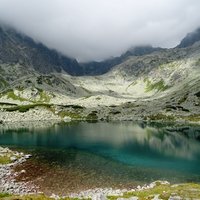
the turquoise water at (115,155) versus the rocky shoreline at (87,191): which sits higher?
the rocky shoreline at (87,191)

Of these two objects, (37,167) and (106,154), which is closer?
(37,167)

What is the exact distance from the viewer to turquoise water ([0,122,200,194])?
7206 centimetres

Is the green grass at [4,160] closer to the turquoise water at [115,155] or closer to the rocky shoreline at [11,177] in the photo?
the rocky shoreline at [11,177]

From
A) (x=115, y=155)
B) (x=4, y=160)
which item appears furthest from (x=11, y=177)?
(x=115, y=155)

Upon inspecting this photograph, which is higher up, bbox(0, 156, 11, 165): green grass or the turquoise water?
bbox(0, 156, 11, 165): green grass

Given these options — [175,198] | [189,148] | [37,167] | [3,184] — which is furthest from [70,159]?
[175,198]

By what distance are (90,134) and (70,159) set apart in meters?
63.7

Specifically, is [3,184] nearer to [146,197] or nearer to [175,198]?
[146,197]

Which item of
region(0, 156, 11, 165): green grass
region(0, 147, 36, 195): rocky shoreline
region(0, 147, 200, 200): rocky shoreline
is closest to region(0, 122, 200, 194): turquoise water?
region(0, 147, 36, 195): rocky shoreline

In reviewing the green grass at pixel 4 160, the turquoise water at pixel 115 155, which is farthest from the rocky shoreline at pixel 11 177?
the turquoise water at pixel 115 155

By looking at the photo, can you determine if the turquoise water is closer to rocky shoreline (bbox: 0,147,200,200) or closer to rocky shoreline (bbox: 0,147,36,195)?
rocky shoreline (bbox: 0,147,36,195)

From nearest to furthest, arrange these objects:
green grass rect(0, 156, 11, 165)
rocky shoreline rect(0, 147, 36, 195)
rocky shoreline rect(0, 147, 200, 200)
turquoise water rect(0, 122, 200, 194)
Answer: rocky shoreline rect(0, 147, 200, 200) < rocky shoreline rect(0, 147, 36, 195) < turquoise water rect(0, 122, 200, 194) < green grass rect(0, 156, 11, 165)

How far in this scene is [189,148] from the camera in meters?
116

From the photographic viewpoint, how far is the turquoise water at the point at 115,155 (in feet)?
236
